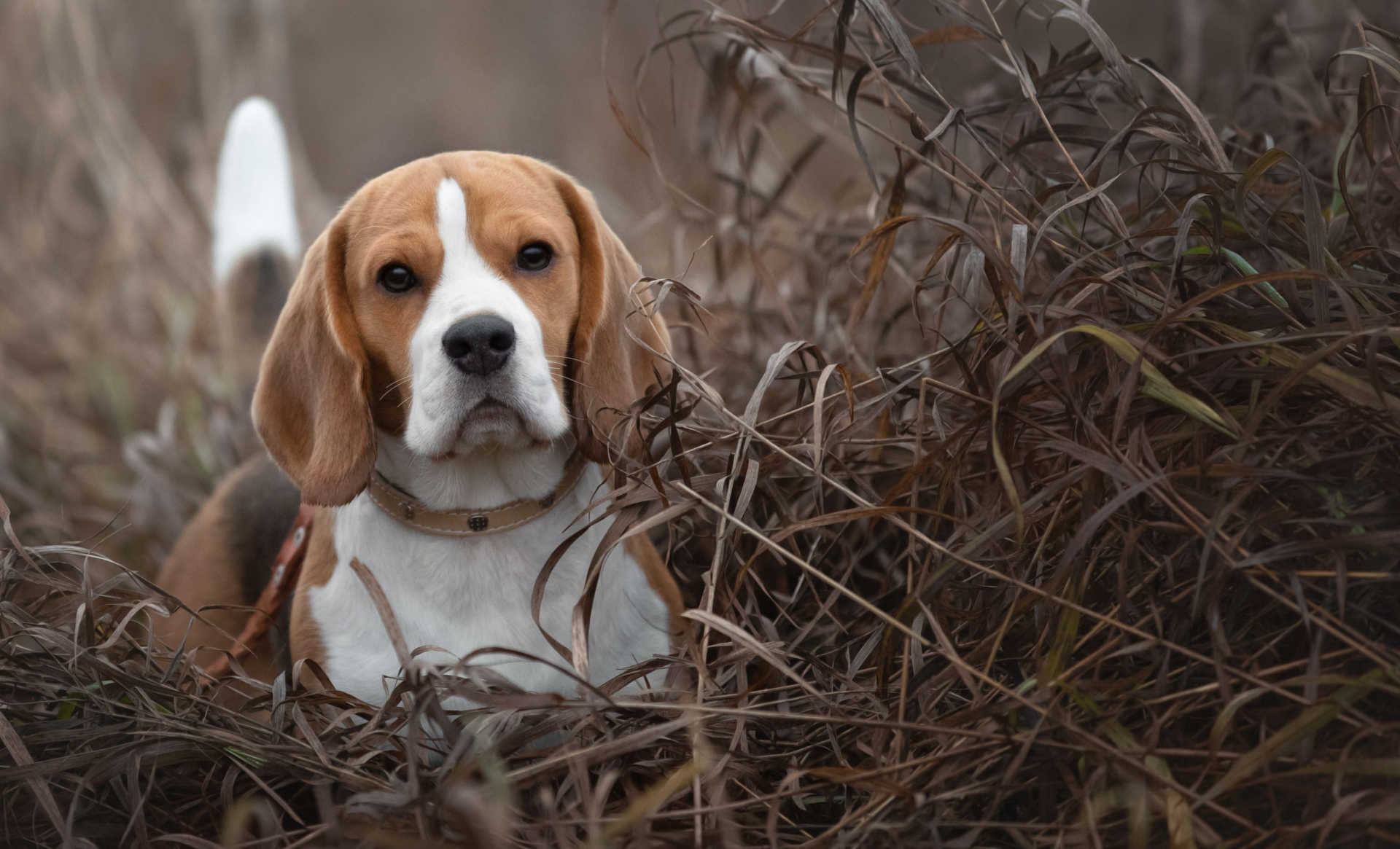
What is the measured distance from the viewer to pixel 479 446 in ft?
8.09

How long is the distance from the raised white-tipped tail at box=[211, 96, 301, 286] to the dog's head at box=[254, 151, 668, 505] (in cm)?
147

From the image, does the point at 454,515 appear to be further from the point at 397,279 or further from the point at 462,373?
the point at 397,279

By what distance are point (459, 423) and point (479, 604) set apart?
44 cm

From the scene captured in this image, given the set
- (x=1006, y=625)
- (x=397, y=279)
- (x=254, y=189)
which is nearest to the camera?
(x=1006, y=625)

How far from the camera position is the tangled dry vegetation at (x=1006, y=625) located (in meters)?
1.80

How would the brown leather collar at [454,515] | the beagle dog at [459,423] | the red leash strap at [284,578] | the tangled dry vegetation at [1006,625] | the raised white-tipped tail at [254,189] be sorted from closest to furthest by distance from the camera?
the tangled dry vegetation at [1006,625] < the beagle dog at [459,423] < the brown leather collar at [454,515] < the red leash strap at [284,578] < the raised white-tipped tail at [254,189]

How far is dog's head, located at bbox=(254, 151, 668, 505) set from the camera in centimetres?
235

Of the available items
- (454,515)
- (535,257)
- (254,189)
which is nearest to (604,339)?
(535,257)

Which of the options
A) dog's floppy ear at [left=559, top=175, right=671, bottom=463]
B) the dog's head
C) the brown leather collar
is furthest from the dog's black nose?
the brown leather collar

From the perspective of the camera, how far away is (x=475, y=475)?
260 cm

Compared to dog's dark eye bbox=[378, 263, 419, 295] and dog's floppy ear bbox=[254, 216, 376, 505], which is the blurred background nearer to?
dog's floppy ear bbox=[254, 216, 376, 505]

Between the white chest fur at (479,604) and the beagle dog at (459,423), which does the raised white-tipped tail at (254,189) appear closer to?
the beagle dog at (459,423)

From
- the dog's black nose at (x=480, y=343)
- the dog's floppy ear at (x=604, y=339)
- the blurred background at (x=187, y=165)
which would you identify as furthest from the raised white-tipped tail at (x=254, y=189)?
the dog's black nose at (x=480, y=343)

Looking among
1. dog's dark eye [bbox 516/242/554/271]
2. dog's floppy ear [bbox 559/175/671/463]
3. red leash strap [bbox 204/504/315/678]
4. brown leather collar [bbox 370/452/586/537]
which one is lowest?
red leash strap [bbox 204/504/315/678]
